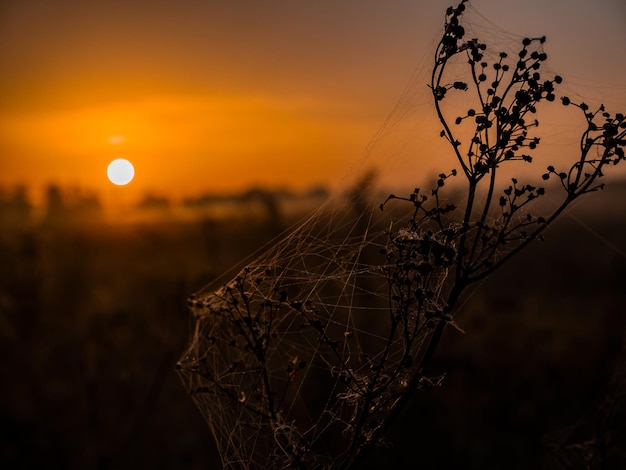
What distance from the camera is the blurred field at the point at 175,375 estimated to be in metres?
6.91

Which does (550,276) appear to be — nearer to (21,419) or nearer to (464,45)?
(21,419)

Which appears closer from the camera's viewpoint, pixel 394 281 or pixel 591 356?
pixel 394 281

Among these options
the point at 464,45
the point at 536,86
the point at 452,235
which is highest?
the point at 464,45

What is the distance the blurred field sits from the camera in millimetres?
6906

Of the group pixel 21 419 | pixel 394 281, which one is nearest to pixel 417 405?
pixel 21 419

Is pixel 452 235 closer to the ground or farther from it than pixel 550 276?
farther from it

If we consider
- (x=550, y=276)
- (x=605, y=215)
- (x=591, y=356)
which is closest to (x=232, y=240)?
(x=591, y=356)

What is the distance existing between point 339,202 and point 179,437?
24.4ft

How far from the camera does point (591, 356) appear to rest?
9.27 meters

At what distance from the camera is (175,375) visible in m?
10.8

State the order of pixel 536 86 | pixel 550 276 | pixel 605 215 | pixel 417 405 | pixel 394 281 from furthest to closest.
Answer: pixel 605 215
pixel 550 276
pixel 417 405
pixel 536 86
pixel 394 281

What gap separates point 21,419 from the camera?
24.1 feet

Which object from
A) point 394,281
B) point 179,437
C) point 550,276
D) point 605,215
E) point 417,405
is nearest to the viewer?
point 394,281

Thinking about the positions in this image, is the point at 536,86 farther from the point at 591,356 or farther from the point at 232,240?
the point at 232,240
